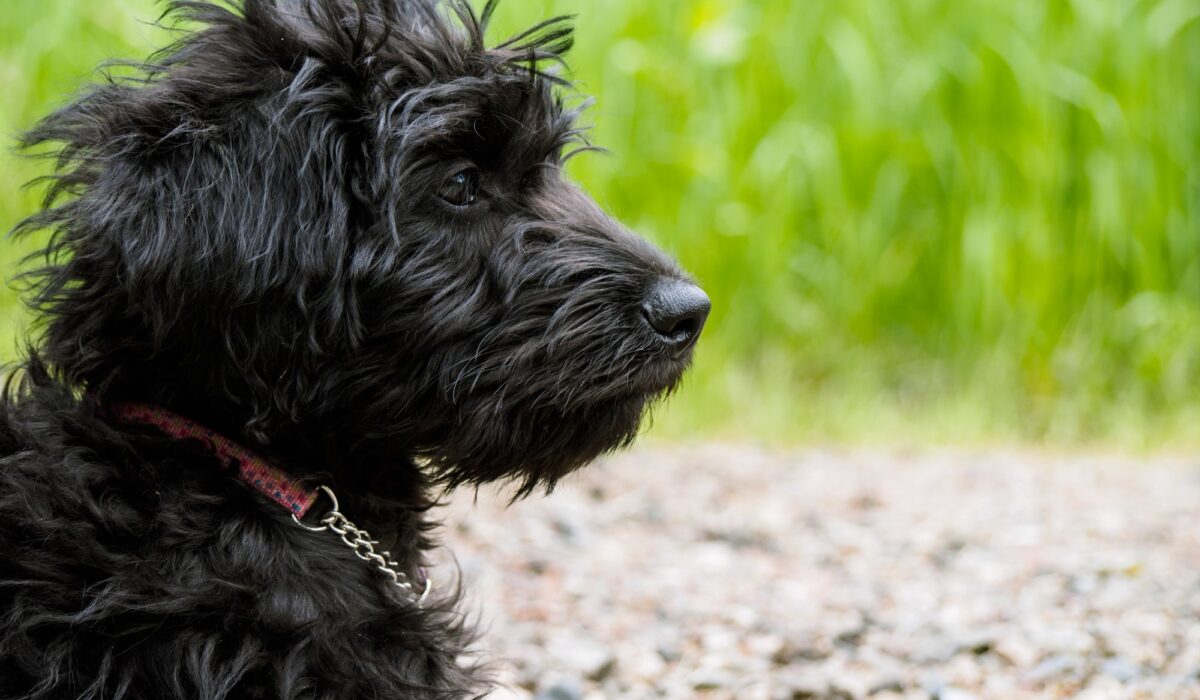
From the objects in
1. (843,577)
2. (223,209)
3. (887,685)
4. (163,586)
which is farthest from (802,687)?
(223,209)

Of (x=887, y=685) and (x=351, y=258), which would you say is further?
(x=887, y=685)

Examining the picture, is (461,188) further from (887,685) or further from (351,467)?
(887,685)

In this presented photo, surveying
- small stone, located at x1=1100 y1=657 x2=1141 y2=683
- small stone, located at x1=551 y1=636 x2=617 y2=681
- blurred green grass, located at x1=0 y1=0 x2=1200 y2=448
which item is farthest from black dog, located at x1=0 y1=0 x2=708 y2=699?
blurred green grass, located at x1=0 y1=0 x2=1200 y2=448

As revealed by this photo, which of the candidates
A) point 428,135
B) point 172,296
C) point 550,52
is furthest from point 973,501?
point 172,296

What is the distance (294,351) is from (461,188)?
1.72 feet

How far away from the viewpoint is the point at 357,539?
101 inches

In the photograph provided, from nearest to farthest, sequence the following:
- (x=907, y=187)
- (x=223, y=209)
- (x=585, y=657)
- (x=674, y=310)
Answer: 1. (x=223, y=209)
2. (x=674, y=310)
3. (x=585, y=657)
4. (x=907, y=187)

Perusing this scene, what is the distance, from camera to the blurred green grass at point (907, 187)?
7043 mm

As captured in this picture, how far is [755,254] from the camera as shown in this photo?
7254mm

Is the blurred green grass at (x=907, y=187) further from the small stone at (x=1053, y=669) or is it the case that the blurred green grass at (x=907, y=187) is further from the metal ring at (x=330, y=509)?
the metal ring at (x=330, y=509)

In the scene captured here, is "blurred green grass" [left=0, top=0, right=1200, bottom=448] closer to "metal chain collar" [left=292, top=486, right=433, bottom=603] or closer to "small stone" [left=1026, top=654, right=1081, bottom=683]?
"small stone" [left=1026, top=654, right=1081, bottom=683]

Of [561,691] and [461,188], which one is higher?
[461,188]

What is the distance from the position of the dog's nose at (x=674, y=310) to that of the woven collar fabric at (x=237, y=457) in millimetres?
811

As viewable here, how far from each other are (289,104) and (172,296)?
0.44m
